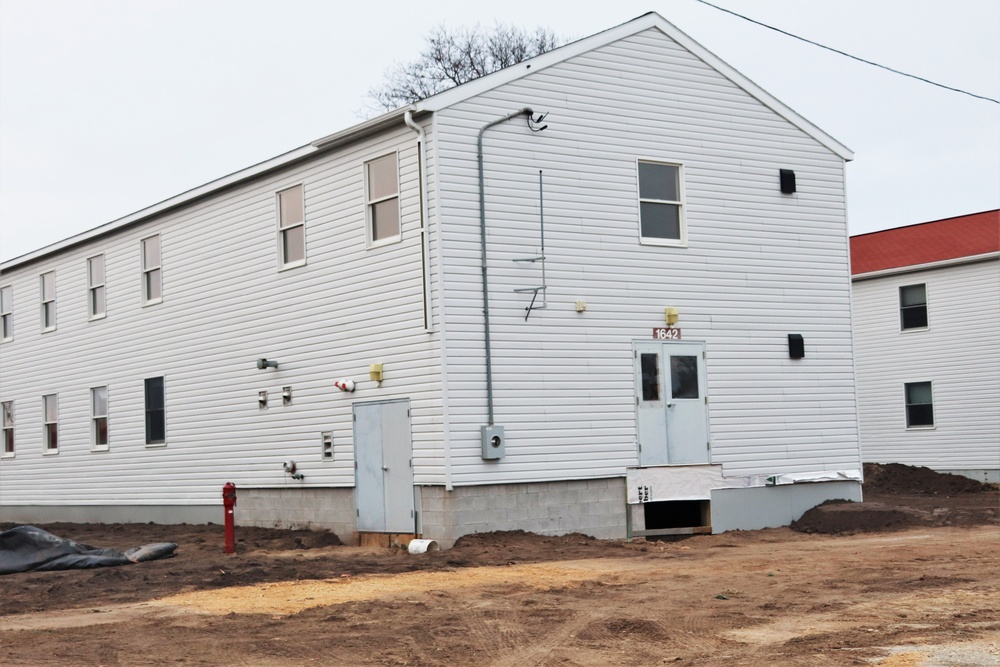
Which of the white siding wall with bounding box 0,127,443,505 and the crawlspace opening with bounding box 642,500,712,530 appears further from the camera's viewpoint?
the crawlspace opening with bounding box 642,500,712,530

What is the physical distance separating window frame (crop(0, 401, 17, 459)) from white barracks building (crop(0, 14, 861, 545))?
27.1ft

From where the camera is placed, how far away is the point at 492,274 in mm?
18688

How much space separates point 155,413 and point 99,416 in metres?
2.65

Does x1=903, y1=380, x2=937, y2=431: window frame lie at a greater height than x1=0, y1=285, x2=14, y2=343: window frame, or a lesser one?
lesser

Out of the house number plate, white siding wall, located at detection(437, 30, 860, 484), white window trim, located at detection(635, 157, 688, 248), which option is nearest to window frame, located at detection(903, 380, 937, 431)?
white siding wall, located at detection(437, 30, 860, 484)

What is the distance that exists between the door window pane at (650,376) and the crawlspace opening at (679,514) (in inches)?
67.8

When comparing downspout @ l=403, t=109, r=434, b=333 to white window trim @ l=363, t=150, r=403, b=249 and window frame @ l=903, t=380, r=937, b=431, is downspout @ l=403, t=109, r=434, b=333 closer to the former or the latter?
white window trim @ l=363, t=150, r=403, b=249

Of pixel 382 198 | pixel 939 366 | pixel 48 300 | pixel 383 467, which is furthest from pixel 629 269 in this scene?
pixel 939 366

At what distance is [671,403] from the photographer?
66.5ft

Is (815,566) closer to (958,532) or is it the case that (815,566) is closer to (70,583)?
(958,532)

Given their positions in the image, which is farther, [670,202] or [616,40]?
[670,202]

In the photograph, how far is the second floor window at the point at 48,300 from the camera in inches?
1162

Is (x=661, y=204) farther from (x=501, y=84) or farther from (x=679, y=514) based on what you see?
(x=679, y=514)

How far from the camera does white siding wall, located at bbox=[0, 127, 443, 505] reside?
19234 millimetres
